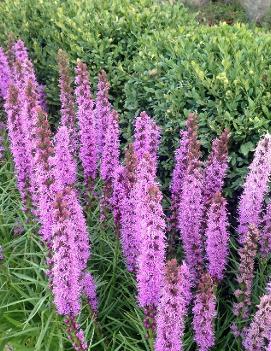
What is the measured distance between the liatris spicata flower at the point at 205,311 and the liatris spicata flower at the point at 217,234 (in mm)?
360

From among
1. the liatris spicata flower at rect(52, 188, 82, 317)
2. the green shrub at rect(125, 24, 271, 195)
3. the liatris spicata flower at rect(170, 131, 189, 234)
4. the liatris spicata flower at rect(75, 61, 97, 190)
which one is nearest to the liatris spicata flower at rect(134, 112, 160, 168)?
the liatris spicata flower at rect(170, 131, 189, 234)

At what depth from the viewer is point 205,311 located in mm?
3160

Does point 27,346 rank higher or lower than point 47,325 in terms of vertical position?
lower

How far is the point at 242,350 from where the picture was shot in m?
3.85

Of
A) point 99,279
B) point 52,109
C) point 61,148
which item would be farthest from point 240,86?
point 52,109

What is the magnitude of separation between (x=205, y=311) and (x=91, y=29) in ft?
15.0

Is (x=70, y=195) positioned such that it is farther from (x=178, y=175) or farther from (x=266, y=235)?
(x=266, y=235)

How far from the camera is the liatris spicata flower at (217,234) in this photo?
11.4ft

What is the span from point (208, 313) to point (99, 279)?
Answer: 1.44 meters

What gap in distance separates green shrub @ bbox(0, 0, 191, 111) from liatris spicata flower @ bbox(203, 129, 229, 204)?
2.50 meters

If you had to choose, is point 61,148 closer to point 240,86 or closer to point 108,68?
point 240,86

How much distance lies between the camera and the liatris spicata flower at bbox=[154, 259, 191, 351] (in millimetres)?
2799

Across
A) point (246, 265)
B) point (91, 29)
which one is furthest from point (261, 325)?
point (91, 29)

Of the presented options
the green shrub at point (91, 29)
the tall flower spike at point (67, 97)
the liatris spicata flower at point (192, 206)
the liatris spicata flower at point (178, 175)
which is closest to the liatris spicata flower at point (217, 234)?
the liatris spicata flower at point (192, 206)
